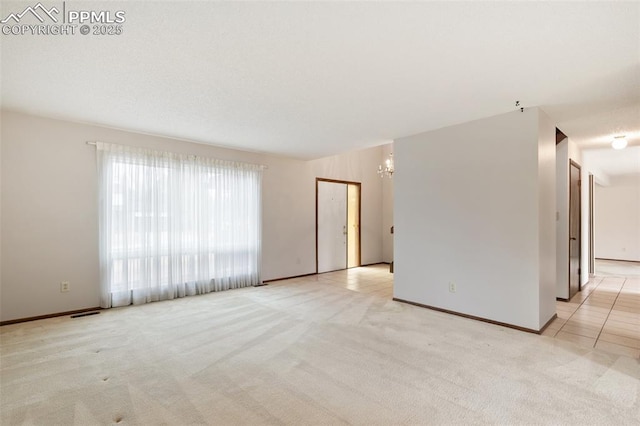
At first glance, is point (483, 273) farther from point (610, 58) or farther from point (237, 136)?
point (237, 136)

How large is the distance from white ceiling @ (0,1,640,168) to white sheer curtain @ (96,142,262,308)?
2.68 feet

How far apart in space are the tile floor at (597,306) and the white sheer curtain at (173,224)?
1.60 meters

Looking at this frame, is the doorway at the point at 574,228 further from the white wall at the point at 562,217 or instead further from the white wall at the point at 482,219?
the white wall at the point at 482,219

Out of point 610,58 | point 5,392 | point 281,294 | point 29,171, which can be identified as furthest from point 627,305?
point 29,171

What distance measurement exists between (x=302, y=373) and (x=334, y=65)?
2463mm

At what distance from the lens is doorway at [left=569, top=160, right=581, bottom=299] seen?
4.68m

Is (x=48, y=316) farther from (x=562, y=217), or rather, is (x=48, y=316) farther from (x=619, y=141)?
(x=619, y=141)

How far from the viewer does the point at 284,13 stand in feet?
5.88

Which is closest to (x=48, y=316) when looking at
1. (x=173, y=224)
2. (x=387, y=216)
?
(x=173, y=224)

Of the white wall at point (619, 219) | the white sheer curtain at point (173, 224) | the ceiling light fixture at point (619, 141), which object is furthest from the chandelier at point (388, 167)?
the white wall at point (619, 219)

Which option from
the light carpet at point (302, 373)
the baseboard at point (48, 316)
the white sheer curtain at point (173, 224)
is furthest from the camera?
the white sheer curtain at point (173, 224)

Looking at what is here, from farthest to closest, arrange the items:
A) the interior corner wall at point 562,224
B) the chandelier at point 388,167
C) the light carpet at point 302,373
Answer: the chandelier at point 388,167 → the interior corner wall at point 562,224 → the light carpet at point 302,373

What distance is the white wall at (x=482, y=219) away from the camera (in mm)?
3316

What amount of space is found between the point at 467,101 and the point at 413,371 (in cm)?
265
